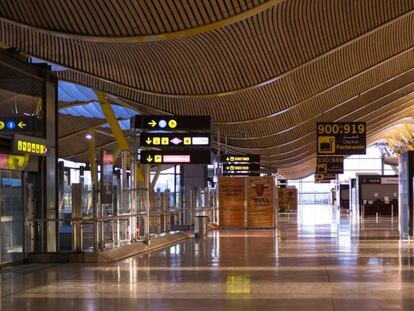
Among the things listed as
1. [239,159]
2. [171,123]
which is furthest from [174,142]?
[239,159]

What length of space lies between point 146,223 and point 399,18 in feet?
31.3

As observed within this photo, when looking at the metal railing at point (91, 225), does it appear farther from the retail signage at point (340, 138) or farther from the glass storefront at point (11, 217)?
the retail signage at point (340, 138)

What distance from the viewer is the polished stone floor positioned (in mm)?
9758

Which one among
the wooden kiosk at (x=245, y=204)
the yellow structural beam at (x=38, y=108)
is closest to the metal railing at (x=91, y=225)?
the yellow structural beam at (x=38, y=108)

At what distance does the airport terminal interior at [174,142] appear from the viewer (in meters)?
11.6

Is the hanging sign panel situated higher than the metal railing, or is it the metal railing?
the hanging sign panel

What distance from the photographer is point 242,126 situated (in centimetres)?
3697

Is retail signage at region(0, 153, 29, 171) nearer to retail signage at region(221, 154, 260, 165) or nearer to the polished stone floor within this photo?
the polished stone floor

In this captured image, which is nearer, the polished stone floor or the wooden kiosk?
the polished stone floor

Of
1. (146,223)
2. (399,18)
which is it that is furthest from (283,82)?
(146,223)

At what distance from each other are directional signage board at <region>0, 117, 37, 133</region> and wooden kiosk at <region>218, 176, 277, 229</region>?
736 inches

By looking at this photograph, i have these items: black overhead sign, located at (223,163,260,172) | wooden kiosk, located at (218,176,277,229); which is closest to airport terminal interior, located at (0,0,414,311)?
wooden kiosk, located at (218,176,277,229)

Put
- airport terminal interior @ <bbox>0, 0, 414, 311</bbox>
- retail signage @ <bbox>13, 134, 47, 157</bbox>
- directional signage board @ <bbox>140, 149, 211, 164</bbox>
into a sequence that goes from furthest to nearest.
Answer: directional signage board @ <bbox>140, 149, 211, 164</bbox> < retail signage @ <bbox>13, 134, 47, 157</bbox> < airport terminal interior @ <bbox>0, 0, 414, 311</bbox>

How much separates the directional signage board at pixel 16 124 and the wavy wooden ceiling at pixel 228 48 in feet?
7.06
